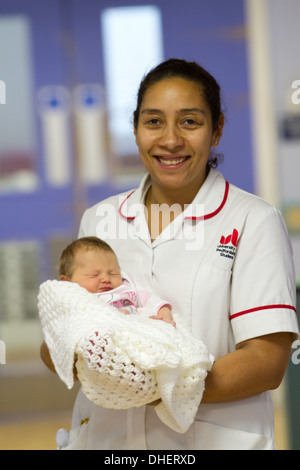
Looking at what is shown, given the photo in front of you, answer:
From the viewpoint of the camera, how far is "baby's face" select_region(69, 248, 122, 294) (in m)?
1.57

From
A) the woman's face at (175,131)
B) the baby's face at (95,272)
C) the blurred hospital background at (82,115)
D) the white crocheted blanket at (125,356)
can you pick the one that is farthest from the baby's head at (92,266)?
the blurred hospital background at (82,115)

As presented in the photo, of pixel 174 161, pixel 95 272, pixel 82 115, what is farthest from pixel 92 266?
pixel 82 115

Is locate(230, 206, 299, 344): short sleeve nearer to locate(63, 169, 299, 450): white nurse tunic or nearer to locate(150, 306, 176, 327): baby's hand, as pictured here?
locate(63, 169, 299, 450): white nurse tunic

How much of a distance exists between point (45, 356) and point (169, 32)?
2443mm

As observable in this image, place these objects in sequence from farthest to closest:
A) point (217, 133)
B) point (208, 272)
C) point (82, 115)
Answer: point (82, 115) < point (217, 133) < point (208, 272)

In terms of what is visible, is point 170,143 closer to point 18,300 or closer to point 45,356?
point 45,356

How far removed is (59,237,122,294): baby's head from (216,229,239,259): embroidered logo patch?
25 cm

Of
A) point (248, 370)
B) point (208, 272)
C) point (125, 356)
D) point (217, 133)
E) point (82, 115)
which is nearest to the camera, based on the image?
point (125, 356)

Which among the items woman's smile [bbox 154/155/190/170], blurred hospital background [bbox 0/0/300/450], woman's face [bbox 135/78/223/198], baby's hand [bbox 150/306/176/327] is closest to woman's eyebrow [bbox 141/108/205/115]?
woman's face [bbox 135/78/223/198]

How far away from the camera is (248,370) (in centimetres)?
142

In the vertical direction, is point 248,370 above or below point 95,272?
below

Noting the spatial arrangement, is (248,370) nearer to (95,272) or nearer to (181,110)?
(95,272)

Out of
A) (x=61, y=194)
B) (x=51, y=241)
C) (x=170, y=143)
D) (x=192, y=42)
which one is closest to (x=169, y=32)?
(x=192, y=42)

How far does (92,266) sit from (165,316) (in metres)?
0.21
